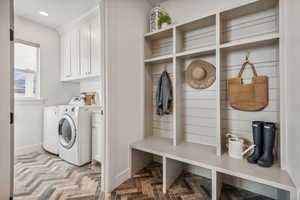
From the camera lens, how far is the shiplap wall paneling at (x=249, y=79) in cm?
151

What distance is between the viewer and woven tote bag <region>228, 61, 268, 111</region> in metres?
1.53

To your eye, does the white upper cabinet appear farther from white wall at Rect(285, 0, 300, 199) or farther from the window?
white wall at Rect(285, 0, 300, 199)

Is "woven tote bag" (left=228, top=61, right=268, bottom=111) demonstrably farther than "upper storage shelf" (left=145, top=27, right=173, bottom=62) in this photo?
No

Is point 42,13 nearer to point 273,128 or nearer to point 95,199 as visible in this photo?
point 95,199

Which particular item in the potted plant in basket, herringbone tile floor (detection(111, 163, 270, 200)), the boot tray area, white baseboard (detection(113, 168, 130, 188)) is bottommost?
herringbone tile floor (detection(111, 163, 270, 200))

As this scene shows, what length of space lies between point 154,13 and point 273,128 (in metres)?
2.01

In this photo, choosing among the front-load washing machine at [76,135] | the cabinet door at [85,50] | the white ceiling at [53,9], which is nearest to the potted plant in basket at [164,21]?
the white ceiling at [53,9]

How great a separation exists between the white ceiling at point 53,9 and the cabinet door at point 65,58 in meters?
0.37

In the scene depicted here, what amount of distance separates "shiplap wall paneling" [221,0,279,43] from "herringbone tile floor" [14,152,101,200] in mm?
2413

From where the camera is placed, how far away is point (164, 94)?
82.6 inches

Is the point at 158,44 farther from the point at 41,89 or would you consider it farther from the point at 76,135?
the point at 41,89

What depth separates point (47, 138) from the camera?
280 centimetres

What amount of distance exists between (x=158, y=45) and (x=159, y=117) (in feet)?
3.80

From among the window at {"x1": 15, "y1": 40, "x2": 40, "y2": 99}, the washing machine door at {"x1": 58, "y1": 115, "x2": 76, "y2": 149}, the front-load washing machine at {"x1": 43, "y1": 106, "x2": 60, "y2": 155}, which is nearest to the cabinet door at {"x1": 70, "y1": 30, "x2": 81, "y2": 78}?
the window at {"x1": 15, "y1": 40, "x2": 40, "y2": 99}
